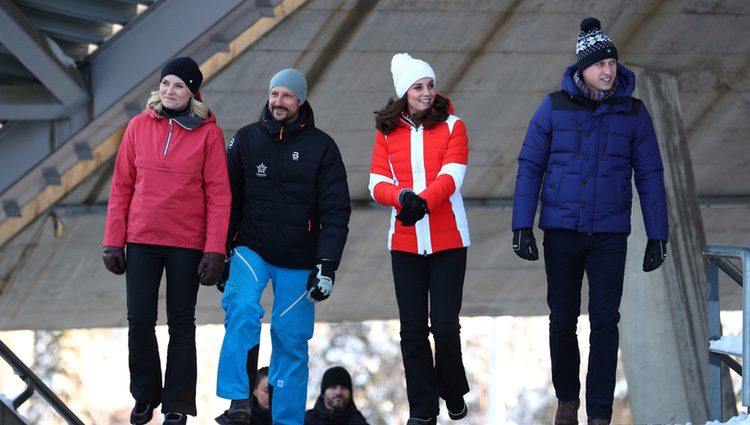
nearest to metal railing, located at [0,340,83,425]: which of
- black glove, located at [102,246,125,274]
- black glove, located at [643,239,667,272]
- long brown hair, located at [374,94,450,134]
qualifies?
black glove, located at [102,246,125,274]

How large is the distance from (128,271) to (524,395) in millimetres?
38704

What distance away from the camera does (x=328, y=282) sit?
651 centimetres

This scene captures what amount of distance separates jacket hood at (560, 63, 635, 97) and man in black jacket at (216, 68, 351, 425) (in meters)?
1.27

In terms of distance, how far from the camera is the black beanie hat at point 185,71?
662 cm

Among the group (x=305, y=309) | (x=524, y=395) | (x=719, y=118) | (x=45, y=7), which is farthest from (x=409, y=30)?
(x=524, y=395)

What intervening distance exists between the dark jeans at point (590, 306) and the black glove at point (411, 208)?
71 centimetres

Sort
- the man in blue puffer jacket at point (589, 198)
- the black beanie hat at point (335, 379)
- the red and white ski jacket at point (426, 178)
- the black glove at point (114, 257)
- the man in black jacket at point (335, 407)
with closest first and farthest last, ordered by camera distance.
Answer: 1. the black glove at point (114, 257)
2. the man in blue puffer jacket at point (589, 198)
3. the red and white ski jacket at point (426, 178)
4. the man in black jacket at point (335, 407)
5. the black beanie hat at point (335, 379)

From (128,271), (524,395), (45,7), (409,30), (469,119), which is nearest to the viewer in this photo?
(128,271)

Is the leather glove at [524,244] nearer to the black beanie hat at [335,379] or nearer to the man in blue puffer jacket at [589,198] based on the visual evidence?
the man in blue puffer jacket at [589,198]

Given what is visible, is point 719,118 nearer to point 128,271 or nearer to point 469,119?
point 469,119

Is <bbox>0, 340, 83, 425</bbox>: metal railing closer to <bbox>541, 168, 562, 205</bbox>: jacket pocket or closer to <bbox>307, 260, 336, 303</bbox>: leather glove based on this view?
<bbox>307, 260, 336, 303</bbox>: leather glove

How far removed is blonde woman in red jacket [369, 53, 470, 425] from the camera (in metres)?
6.72

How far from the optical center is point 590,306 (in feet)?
21.7

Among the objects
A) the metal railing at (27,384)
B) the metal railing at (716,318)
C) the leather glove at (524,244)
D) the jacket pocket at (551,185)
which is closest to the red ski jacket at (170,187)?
the metal railing at (27,384)
